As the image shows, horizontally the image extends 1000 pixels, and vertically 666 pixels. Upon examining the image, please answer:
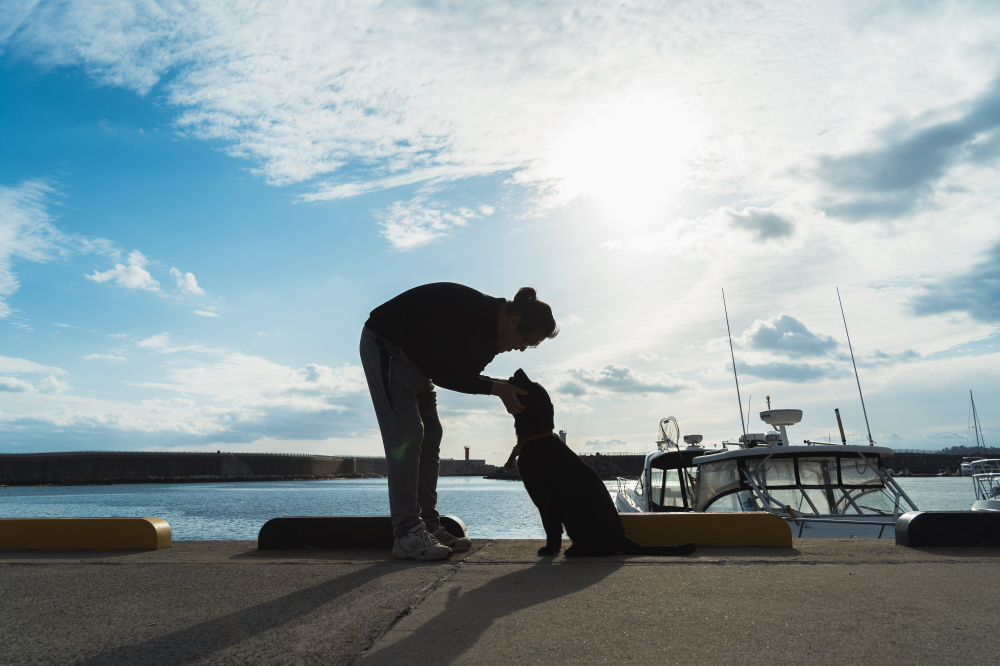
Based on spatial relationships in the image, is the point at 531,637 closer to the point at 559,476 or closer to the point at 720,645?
the point at 720,645

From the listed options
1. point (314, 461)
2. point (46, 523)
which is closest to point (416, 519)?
point (46, 523)

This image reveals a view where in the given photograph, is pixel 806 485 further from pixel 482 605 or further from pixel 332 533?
pixel 482 605

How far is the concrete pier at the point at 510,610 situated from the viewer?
1454 millimetres

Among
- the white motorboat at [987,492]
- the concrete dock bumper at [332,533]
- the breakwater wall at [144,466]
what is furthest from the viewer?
the breakwater wall at [144,466]

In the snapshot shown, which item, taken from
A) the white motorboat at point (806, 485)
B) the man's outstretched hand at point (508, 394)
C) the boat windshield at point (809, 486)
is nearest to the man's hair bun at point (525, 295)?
the man's outstretched hand at point (508, 394)

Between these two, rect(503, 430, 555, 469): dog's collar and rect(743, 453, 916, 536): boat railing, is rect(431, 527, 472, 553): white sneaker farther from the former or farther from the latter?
rect(743, 453, 916, 536): boat railing

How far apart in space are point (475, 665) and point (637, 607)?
771 millimetres

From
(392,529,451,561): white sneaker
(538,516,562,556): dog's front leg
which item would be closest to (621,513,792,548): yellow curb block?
(538,516,562,556): dog's front leg

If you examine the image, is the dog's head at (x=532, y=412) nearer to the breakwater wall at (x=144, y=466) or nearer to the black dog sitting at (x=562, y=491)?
the black dog sitting at (x=562, y=491)

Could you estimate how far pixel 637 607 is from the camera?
6.27 feet

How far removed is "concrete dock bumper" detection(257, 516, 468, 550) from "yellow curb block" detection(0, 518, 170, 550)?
2.25 feet

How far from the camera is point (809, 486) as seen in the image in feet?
27.3

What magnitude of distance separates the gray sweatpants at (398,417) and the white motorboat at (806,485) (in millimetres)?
6312

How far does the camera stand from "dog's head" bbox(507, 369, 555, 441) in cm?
335
